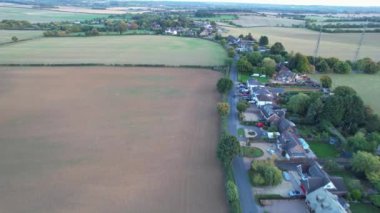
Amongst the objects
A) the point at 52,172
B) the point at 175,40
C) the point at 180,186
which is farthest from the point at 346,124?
the point at 175,40

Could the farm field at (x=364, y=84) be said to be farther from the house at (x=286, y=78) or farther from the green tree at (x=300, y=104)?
the green tree at (x=300, y=104)

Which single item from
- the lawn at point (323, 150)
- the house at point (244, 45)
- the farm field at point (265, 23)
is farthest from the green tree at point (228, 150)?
the farm field at point (265, 23)

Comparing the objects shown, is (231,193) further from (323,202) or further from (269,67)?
(269,67)

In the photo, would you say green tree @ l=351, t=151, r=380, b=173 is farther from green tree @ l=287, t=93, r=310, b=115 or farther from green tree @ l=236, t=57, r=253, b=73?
green tree @ l=236, t=57, r=253, b=73

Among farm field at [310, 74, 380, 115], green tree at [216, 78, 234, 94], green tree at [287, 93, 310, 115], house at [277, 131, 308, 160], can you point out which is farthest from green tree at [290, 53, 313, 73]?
house at [277, 131, 308, 160]

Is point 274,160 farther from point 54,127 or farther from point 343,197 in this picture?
point 54,127
